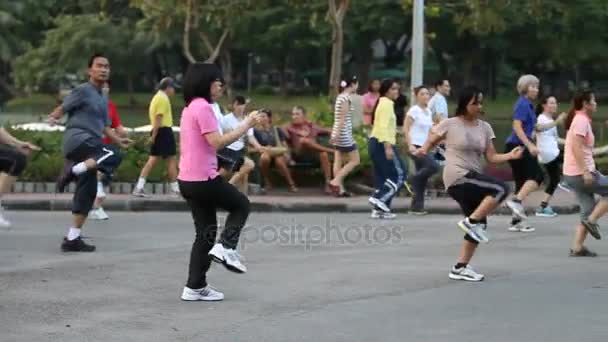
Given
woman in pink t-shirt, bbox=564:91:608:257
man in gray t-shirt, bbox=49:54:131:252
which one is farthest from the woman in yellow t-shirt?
man in gray t-shirt, bbox=49:54:131:252

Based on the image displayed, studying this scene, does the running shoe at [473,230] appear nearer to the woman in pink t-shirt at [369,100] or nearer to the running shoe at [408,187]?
the running shoe at [408,187]

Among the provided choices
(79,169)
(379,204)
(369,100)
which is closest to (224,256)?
(79,169)

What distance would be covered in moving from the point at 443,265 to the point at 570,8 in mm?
34547

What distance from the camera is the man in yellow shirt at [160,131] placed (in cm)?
1666

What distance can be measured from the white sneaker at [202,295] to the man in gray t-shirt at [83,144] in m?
2.85

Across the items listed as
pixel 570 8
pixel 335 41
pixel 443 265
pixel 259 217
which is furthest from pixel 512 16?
pixel 443 265

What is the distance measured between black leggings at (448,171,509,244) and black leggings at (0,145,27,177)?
4.75 metres

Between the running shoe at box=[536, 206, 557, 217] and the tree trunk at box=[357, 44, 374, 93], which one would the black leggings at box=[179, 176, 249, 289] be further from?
the tree trunk at box=[357, 44, 374, 93]

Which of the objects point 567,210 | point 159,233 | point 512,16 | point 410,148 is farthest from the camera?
point 512,16

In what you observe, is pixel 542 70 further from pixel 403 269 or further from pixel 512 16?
pixel 403 269

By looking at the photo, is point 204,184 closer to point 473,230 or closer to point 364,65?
point 473,230

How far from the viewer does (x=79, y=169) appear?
11.6 m

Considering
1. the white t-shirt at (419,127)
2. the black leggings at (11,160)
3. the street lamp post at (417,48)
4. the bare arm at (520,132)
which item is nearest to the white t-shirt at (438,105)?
the street lamp post at (417,48)

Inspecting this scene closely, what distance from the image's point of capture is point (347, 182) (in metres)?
18.2
